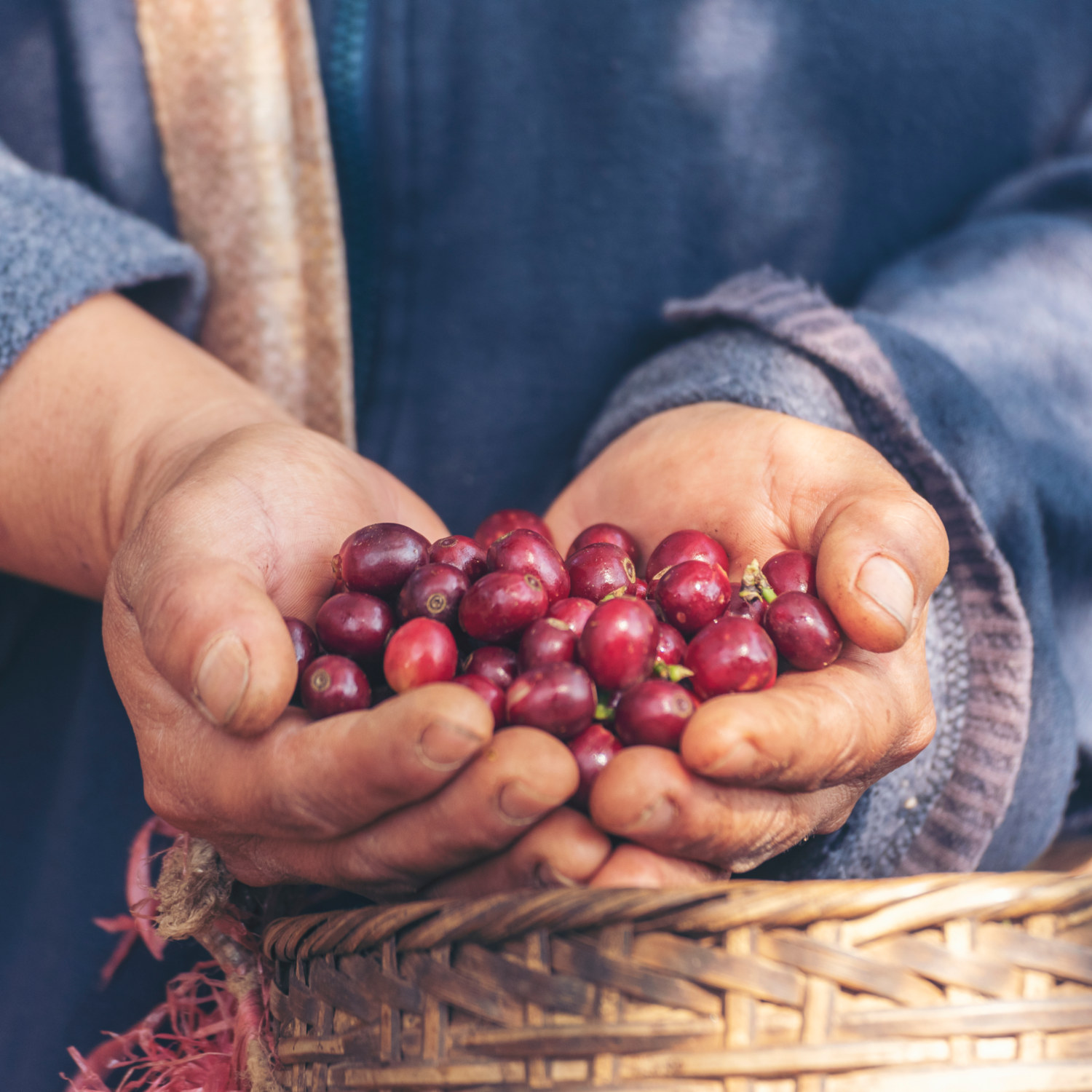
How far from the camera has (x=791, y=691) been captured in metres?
1.31

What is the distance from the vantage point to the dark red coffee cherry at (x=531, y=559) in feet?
5.41

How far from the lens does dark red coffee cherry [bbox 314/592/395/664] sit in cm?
153

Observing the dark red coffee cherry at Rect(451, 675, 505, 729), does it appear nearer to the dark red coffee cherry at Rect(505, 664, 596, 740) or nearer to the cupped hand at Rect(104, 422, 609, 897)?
the dark red coffee cherry at Rect(505, 664, 596, 740)

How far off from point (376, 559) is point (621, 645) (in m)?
0.47

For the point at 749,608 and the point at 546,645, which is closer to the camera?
the point at 546,645

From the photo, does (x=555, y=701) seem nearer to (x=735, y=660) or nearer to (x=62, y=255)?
(x=735, y=660)

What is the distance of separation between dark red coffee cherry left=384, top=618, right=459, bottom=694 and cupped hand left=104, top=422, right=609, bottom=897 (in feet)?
0.56

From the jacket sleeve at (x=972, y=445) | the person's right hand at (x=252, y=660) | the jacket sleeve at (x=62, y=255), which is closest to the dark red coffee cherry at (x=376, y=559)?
the person's right hand at (x=252, y=660)

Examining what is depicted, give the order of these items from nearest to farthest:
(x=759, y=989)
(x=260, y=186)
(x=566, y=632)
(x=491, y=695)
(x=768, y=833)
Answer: (x=759, y=989)
(x=768, y=833)
(x=491, y=695)
(x=566, y=632)
(x=260, y=186)

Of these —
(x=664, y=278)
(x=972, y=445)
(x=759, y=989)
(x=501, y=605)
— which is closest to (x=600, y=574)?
(x=501, y=605)

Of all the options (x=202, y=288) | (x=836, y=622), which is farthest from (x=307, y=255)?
(x=836, y=622)

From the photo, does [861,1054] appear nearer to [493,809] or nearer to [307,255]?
[493,809]

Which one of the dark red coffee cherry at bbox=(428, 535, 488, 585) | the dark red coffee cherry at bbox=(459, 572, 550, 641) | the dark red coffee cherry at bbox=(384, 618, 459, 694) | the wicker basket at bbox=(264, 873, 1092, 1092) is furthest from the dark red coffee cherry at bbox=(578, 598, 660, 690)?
the wicker basket at bbox=(264, 873, 1092, 1092)

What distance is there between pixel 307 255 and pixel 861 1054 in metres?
2.20
